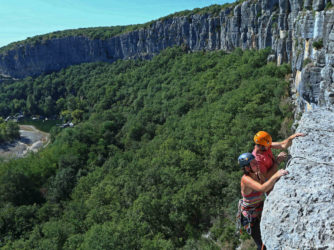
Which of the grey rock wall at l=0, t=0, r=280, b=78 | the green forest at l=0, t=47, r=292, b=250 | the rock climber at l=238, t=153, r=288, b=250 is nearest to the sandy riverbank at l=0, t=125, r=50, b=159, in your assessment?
the green forest at l=0, t=47, r=292, b=250

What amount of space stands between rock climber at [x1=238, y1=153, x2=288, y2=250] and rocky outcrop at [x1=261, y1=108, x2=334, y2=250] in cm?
46

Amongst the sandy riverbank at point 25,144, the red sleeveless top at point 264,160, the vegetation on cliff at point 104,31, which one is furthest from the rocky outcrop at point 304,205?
the sandy riverbank at point 25,144

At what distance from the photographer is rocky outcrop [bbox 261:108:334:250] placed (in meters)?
3.19

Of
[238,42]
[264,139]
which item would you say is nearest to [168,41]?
[238,42]

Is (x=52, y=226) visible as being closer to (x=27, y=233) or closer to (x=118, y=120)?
(x=27, y=233)

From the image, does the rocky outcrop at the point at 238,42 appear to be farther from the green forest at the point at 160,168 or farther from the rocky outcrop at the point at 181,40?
the green forest at the point at 160,168

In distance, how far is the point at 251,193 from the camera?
4801 mm

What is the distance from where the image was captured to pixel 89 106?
78188mm

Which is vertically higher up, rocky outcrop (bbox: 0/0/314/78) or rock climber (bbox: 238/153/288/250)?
rocky outcrop (bbox: 0/0/314/78)

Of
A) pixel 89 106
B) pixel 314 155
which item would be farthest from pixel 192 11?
pixel 314 155

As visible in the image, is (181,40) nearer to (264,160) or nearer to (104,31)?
(104,31)

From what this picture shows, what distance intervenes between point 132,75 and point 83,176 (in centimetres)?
3878

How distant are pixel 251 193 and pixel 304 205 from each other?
1.39 m

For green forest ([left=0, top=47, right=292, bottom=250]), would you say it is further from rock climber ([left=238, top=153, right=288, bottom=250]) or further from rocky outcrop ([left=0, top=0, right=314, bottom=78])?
rock climber ([left=238, top=153, right=288, bottom=250])
